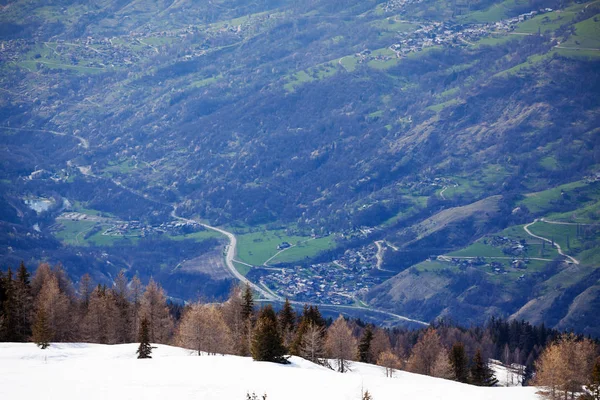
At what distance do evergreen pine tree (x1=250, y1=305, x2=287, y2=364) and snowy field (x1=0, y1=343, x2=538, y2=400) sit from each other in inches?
62.4

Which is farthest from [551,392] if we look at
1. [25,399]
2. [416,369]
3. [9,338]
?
[9,338]

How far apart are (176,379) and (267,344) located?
681 inches

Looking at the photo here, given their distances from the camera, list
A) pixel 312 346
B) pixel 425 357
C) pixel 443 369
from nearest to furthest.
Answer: pixel 312 346
pixel 443 369
pixel 425 357

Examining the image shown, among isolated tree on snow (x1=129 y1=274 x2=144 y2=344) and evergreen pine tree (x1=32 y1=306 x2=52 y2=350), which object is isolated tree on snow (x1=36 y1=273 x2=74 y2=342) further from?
isolated tree on snow (x1=129 y1=274 x2=144 y2=344)

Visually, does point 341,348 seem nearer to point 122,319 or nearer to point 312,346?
point 312,346

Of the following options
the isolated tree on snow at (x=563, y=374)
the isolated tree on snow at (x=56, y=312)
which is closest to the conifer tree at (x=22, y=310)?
the isolated tree on snow at (x=56, y=312)

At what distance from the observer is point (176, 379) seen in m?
97.3

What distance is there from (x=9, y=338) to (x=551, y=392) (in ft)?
227

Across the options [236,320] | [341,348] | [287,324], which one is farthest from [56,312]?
[341,348]

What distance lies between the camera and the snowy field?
90438 mm

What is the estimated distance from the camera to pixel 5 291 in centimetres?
12950

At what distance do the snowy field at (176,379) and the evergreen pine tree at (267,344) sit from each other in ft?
5.20

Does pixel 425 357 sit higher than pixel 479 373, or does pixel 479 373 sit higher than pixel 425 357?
pixel 425 357

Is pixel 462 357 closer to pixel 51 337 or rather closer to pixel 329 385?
pixel 329 385
